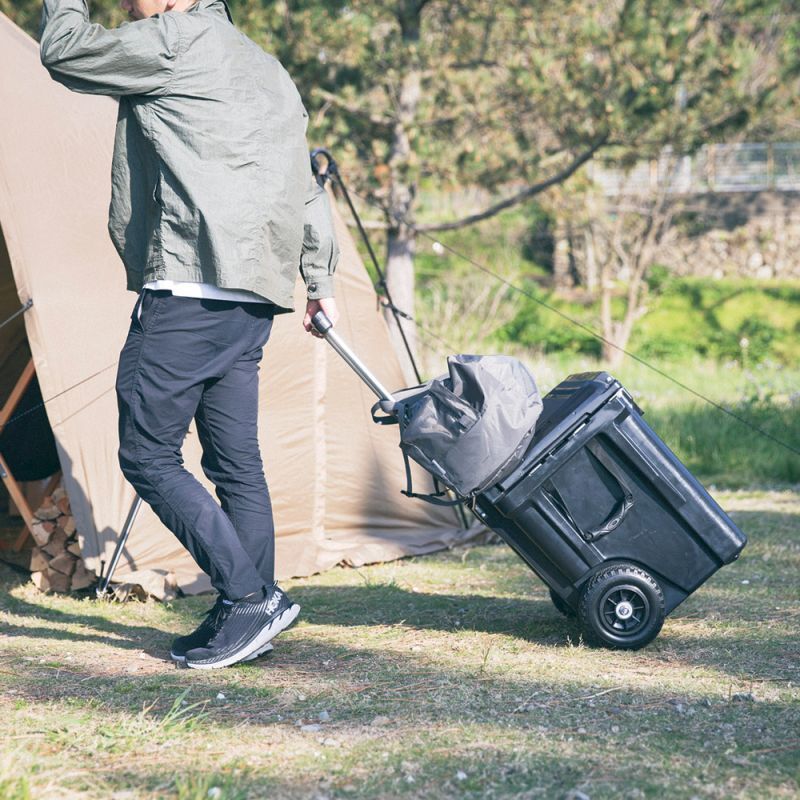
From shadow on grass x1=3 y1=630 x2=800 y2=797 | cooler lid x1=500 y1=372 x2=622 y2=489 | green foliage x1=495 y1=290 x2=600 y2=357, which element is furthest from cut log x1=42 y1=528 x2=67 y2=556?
green foliage x1=495 y1=290 x2=600 y2=357

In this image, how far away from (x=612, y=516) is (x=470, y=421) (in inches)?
21.6

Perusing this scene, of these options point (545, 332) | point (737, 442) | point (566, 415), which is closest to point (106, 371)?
point (566, 415)

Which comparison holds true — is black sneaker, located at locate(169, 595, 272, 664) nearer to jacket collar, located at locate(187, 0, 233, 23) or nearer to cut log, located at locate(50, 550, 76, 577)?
→ cut log, located at locate(50, 550, 76, 577)

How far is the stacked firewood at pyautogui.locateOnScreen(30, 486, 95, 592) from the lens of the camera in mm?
4195

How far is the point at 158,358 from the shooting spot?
9.41 feet

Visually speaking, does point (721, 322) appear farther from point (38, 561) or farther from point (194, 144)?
point (194, 144)

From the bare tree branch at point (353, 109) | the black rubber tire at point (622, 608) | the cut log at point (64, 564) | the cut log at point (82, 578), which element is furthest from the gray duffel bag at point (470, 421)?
the bare tree branch at point (353, 109)

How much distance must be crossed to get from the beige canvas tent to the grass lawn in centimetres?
48

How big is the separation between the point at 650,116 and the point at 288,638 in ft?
19.0

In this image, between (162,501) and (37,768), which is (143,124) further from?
(37,768)

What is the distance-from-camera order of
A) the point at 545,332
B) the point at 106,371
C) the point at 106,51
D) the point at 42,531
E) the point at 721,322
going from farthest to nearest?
the point at 721,322, the point at 545,332, the point at 42,531, the point at 106,371, the point at 106,51

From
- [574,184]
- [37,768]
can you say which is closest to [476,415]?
[37,768]

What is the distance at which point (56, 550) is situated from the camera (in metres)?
4.30

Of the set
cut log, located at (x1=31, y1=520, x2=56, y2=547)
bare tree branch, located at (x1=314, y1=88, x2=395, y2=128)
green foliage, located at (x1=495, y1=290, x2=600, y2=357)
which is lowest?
green foliage, located at (x1=495, y1=290, x2=600, y2=357)
